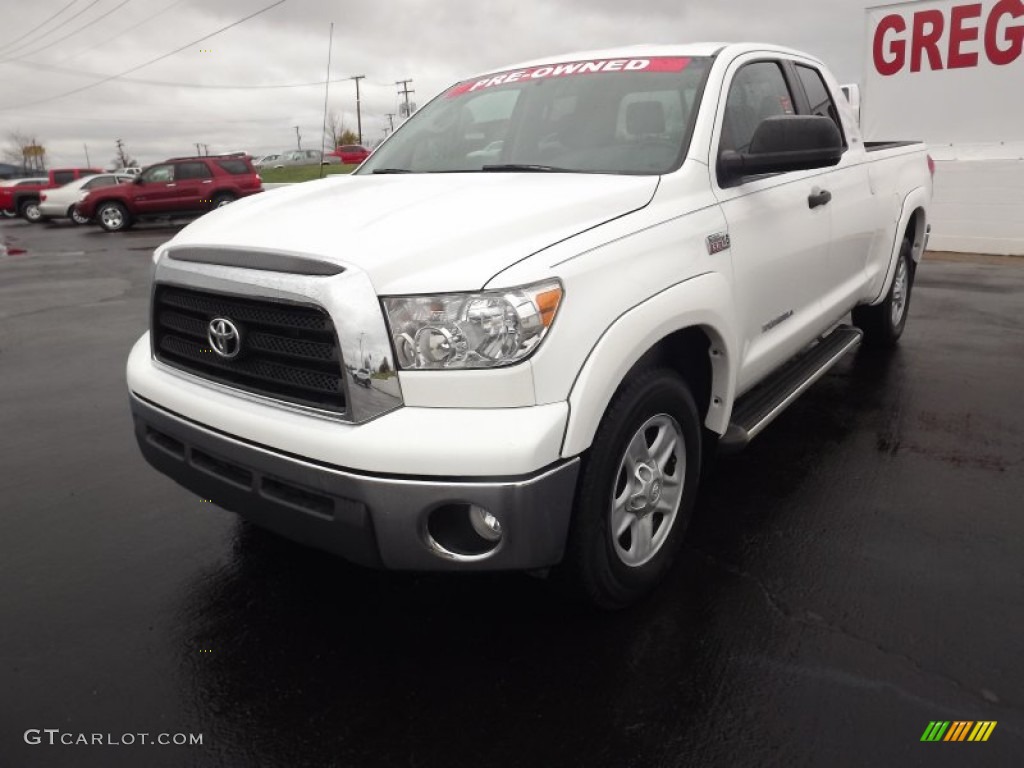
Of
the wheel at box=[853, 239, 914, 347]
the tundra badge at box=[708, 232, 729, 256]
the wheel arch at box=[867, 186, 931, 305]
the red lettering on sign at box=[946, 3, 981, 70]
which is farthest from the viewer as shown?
the red lettering on sign at box=[946, 3, 981, 70]

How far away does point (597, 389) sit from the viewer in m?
2.20

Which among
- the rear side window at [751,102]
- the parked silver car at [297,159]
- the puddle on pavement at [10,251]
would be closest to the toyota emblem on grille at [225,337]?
the rear side window at [751,102]

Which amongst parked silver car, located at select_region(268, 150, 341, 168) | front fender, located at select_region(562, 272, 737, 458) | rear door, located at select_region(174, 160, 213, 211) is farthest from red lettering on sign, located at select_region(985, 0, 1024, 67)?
parked silver car, located at select_region(268, 150, 341, 168)

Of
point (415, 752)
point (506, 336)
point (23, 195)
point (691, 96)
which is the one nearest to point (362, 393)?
point (506, 336)

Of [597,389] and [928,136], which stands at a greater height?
[928,136]

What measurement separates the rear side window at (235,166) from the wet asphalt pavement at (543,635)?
62.6 ft

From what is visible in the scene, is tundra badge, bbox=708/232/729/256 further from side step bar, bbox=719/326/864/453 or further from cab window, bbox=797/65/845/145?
cab window, bbox=797/65/845/145

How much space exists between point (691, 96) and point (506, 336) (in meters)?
1.62

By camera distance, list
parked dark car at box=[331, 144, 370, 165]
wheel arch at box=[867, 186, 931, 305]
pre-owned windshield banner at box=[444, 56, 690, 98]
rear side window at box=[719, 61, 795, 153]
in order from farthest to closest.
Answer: parked dark car at box=[331, 144, 370, 165] < wheel arch at box=[867, 186, 931, 305] < pre-owned windshield banner at box=[444, 56, 690, 98] < rear side window at box=[719, 61, 795, 153]

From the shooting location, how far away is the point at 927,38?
38.0 ft

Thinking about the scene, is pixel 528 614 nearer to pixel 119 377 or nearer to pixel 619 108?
pixel 619 108

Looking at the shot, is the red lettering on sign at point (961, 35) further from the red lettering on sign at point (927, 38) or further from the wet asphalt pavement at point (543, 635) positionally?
the wet asphalt pavement at point (543, 635)

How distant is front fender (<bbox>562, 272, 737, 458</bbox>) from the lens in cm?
217

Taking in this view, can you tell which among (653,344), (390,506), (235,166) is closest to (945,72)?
(653,344)
